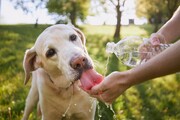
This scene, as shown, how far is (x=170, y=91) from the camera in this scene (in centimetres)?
726

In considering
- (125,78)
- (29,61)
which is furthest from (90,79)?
(29,61)

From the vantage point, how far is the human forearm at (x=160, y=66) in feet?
7.87

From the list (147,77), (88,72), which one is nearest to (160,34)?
(88,72)

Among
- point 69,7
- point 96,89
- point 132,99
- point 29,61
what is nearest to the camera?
point 96,89

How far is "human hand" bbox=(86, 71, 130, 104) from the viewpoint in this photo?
107 inches

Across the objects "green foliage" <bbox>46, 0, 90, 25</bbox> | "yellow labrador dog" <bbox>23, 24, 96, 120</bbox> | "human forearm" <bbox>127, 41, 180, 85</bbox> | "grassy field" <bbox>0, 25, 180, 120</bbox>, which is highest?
"human forearm" <bbox>127, 41, 180, 85</bbox>

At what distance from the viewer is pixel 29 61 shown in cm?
437

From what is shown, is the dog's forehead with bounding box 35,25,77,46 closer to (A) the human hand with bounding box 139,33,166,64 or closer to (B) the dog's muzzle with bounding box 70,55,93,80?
(B) the dog's muzzle with bounding box 70,55,93,80

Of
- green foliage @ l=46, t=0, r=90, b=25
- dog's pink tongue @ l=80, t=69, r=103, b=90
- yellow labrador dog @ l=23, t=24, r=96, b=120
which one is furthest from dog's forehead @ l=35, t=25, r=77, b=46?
green foliage @ l=46, t=0, r=90, b=25

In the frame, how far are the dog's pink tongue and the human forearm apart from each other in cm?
51

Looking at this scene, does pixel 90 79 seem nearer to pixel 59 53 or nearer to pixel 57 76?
pixel 59 53

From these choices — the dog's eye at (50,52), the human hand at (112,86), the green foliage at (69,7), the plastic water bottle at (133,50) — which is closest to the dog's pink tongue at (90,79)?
the human hand at (112,86)

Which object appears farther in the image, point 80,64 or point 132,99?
point 132,99

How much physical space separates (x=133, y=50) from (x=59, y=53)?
0.71m
